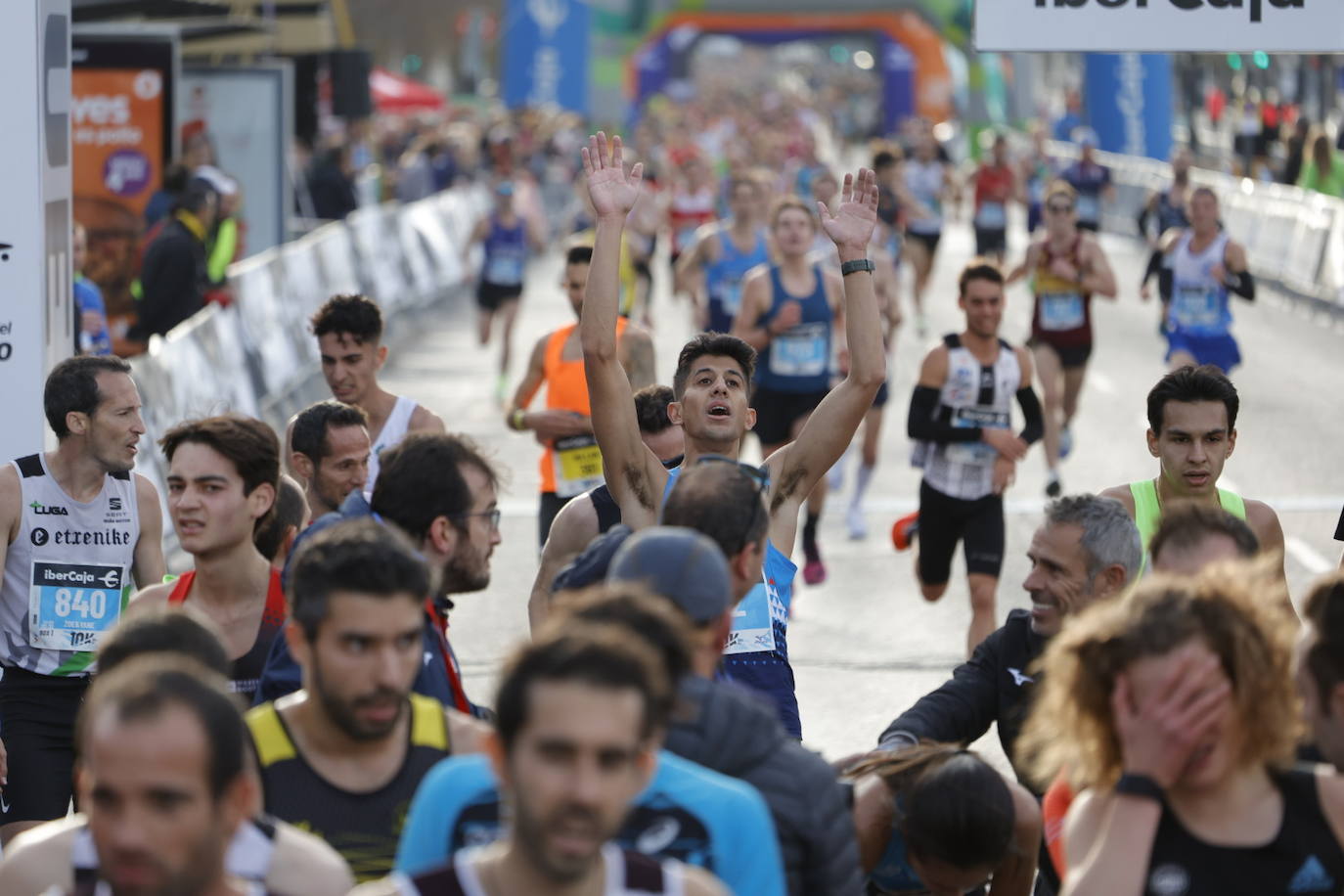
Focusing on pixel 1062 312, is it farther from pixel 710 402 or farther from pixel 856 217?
pixel 710 402

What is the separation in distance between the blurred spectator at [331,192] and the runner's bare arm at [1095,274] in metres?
12.0

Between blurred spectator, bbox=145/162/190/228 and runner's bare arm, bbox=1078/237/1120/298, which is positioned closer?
runner's bare arm, bbox=1078/237/1120/298

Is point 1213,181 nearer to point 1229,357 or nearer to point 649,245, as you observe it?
point 649,245

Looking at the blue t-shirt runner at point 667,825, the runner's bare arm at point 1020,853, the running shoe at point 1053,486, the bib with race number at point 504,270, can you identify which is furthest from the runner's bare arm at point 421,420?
the bib with race number at point 504,270

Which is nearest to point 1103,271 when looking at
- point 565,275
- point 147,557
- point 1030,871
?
point 565,275

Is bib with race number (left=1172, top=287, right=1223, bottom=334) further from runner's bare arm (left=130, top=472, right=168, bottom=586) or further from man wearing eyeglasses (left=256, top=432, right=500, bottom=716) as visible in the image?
man wearing eyeglasses (left=256, top=432, right=500, bottom=716)

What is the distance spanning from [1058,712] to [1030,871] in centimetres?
90

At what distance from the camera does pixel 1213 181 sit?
31.9m

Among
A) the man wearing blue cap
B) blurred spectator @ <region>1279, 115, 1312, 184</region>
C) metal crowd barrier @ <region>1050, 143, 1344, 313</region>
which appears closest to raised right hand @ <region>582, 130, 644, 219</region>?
the man wearing blue cap

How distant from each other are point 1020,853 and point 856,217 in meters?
2.46

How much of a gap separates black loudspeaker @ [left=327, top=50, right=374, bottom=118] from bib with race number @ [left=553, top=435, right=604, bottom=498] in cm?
2029

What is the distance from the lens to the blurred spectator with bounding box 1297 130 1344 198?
23125mm

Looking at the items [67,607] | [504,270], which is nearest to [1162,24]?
[67,607]

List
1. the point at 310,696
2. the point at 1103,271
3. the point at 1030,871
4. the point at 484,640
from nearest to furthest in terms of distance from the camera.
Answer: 1. the point at 310,696
2. the point at 1030,871
3. the point at 484,640
4. the point at 1103,271
